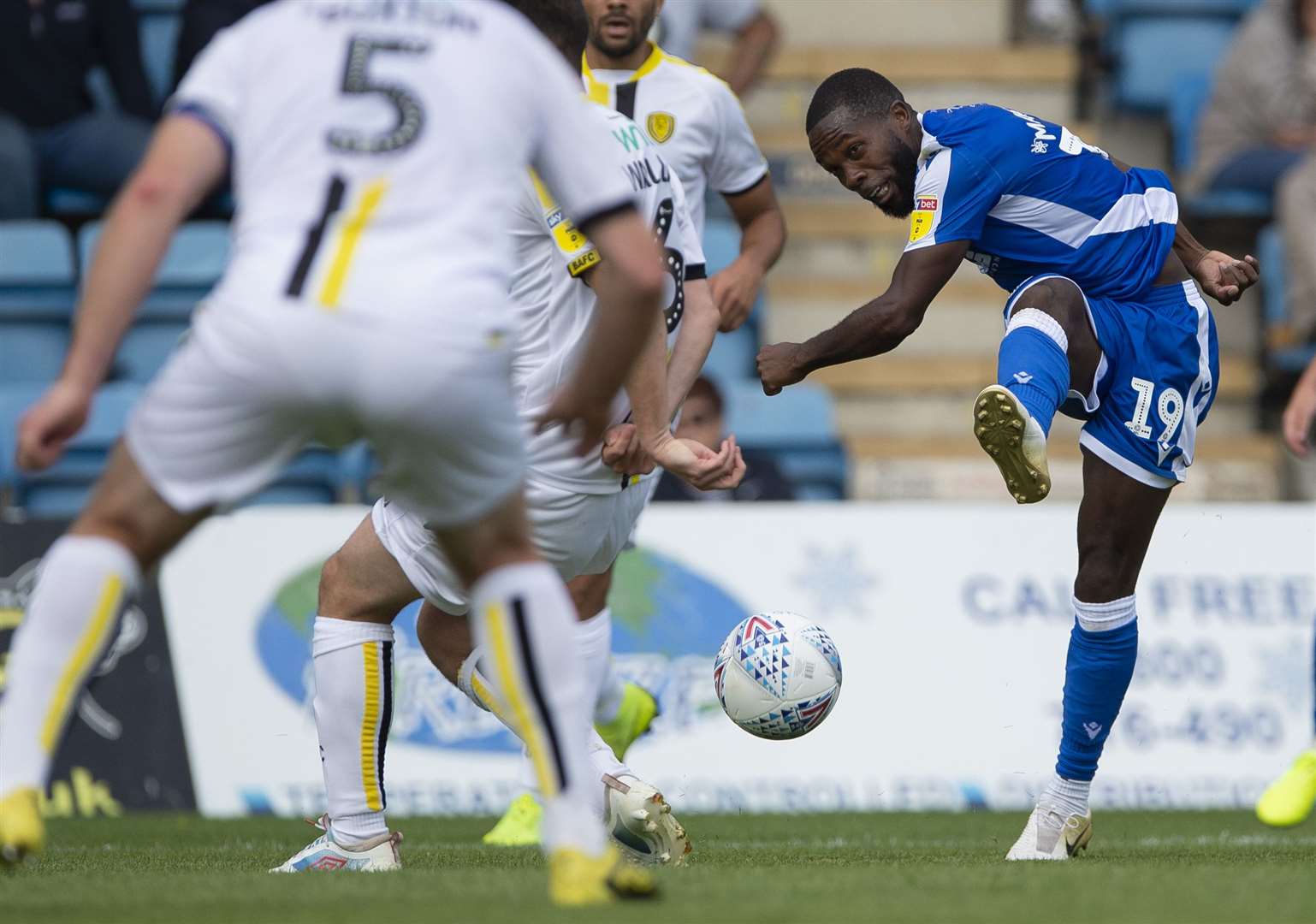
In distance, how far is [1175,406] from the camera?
534cm

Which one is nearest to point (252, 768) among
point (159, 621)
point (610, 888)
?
point (159, 621)

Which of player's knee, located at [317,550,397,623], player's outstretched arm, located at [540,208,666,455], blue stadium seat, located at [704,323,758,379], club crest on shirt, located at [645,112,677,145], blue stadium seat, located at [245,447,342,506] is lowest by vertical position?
blue stadium seat, located at [245,447,342,506]

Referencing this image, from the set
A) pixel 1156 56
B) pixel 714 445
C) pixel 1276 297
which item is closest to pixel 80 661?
pixel 714 445

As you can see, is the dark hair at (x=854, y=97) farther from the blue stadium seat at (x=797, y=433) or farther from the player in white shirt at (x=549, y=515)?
the blue stadium seat at (x=797, y=433)

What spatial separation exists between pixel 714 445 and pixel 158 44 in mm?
5096

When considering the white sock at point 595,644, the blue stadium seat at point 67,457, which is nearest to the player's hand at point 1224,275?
the white sock at point 595,644

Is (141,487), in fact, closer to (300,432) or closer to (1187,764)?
(300,432)

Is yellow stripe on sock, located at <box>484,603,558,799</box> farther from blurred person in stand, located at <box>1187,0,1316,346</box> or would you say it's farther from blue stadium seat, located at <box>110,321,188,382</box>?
blurred person in stand, located at <box>1187,0,1316,346</box>

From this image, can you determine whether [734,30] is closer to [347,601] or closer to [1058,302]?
[1058,302]

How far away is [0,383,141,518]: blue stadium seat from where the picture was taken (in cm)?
925

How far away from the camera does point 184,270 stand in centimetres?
987

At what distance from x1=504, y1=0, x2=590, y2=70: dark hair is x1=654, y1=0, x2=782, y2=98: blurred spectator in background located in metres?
5.29

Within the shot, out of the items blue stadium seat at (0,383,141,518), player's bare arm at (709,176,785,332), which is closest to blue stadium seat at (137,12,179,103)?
blue stadium seat at (0,383,141,518)

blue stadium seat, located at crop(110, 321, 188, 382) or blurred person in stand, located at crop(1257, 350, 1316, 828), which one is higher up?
blurred person in stand, located at crop(1257, 350, 1316, 828)
